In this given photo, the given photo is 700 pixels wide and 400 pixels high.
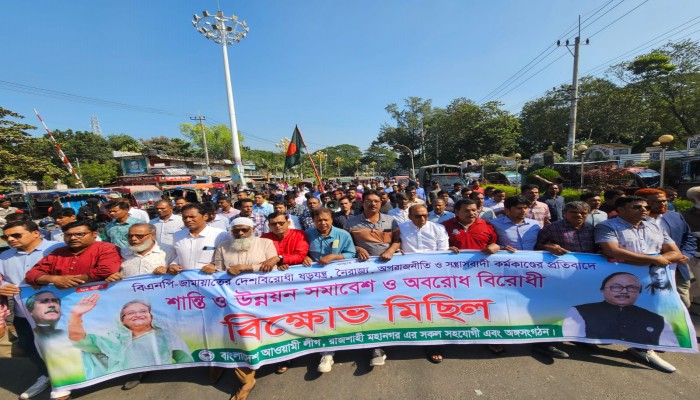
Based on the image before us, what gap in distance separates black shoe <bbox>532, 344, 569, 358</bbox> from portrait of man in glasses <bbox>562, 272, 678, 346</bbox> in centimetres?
19

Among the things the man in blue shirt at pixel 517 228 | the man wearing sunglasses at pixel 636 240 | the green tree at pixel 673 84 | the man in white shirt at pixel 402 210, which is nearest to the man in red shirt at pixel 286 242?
Answer: the man in white shirt at pixel 402 210

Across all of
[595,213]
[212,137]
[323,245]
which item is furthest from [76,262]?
[212,137]

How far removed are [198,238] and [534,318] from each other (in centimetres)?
377

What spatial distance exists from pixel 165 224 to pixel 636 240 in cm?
615

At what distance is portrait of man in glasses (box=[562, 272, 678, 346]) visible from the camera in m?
2.69

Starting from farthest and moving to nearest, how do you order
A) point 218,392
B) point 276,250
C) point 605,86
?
point 605,86, point 276,250, point 218,392

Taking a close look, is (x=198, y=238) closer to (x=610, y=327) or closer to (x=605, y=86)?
(x=610, y=327)


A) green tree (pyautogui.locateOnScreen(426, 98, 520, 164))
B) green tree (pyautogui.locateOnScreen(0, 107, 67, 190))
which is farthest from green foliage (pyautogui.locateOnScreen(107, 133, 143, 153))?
green tree (pyautogui.locateOnScreen(426, 98, 520, 164))

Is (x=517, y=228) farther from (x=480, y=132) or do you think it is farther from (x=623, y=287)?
(x=480, y=132)

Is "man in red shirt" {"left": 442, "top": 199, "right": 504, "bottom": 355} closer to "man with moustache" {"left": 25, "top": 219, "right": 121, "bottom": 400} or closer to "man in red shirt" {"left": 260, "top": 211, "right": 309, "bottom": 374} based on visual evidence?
"man in red shirt" {"left": 260, "top": 211, "right": 309, "bottom": 374}

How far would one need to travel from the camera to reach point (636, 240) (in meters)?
A: 2.80

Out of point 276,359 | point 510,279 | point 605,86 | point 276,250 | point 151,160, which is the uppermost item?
point 605,86

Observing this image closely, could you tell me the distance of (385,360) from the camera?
2881 millimetres

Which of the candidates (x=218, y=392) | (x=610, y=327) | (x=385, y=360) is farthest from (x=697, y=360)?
(x=218, y=392)
